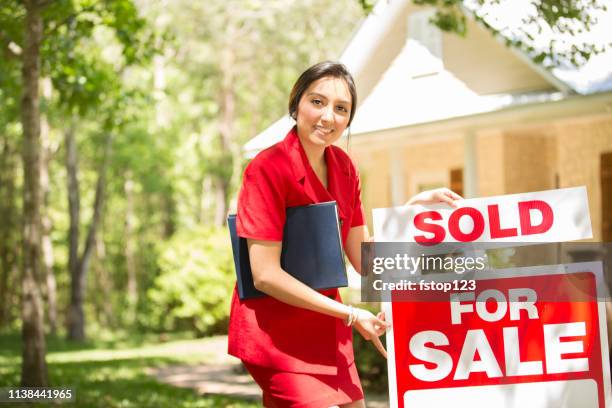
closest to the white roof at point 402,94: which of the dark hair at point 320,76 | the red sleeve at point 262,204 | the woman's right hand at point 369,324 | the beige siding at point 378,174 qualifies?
the beige siding at point 378,174

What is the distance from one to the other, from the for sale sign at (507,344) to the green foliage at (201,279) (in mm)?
18774

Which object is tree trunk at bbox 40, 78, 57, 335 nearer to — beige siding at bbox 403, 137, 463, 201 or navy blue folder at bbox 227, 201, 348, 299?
beige siding at bbox 403, 137, 463, 201

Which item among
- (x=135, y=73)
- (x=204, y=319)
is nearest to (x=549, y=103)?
(x=204, y=319)

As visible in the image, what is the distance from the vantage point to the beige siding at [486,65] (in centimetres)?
1342

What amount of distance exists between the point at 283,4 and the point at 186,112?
711cm

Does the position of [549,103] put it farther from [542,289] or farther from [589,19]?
[542,289]

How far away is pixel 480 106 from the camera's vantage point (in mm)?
13242

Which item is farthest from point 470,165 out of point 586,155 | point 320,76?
Result: point 320,76

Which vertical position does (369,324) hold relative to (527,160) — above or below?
below

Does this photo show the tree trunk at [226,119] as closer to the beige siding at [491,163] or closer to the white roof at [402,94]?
the beige siding at [491,163]

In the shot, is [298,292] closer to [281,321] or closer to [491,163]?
[281,321]

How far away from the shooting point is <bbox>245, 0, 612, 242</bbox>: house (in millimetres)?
12797

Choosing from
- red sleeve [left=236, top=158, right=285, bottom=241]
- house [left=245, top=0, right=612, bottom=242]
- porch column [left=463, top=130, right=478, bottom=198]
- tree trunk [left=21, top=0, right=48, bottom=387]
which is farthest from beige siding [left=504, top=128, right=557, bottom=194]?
red sleeve [left=236, top=158, right=285, bottom=241]

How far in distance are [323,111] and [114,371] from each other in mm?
11130
